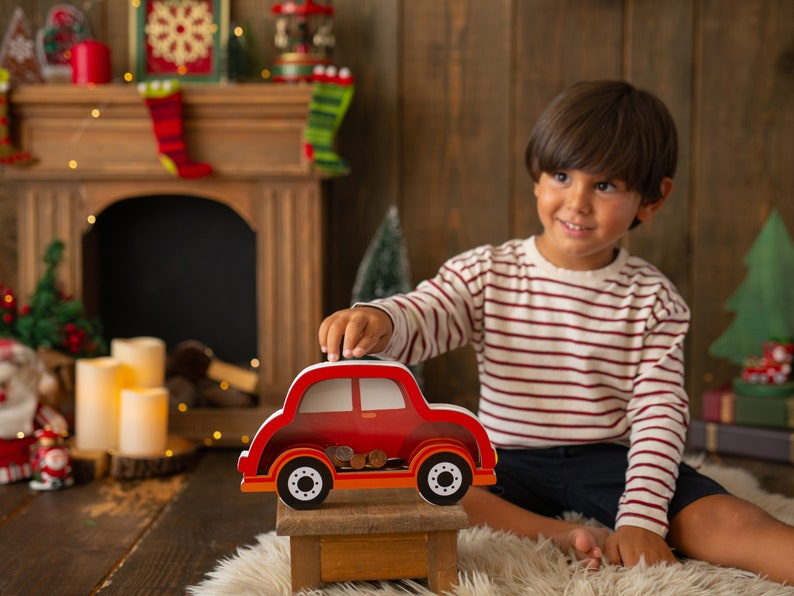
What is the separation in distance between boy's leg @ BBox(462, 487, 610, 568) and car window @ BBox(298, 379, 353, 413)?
357mm

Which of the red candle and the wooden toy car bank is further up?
the red candle

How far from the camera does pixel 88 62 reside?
189 centimetres

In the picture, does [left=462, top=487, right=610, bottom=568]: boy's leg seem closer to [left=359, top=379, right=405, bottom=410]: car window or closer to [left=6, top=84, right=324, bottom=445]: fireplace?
[left=359, top=379, right=405, bottom=410]: car window

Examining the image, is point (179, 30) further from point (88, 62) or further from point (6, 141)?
point (6, 141)

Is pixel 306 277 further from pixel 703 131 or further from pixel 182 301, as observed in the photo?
pixel 703 131

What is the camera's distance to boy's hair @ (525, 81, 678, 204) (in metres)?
1.34

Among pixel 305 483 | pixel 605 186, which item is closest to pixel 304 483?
pixel 305 483

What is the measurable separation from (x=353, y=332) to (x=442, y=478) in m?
0.20

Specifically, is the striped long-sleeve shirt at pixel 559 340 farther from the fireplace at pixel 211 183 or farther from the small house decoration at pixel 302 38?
the small house decoration at pixel 302 38

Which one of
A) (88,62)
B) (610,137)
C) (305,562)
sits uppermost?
(88,62)

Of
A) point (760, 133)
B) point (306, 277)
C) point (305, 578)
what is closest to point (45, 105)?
point (306, 277)

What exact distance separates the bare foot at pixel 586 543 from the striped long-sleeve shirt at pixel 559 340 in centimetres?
17

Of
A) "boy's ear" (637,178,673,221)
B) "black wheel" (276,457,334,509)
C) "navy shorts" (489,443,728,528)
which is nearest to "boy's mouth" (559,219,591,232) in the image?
"boy's ear" (637,178,673,221)

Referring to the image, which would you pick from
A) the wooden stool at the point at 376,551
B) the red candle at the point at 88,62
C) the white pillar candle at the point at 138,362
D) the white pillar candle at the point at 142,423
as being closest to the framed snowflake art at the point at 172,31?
the red candle at the point at 88,62
